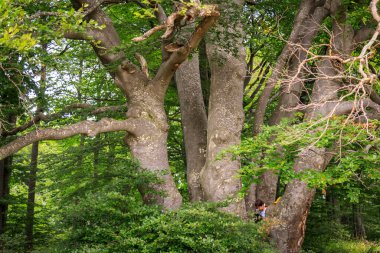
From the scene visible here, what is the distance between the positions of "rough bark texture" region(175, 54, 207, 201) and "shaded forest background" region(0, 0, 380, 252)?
1.1 inches

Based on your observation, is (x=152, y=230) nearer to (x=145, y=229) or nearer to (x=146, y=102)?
(x=145, y=229)

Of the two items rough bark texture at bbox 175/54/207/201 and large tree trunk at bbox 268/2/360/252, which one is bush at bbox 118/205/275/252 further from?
rough bark texture at bbox 175/54/207/201

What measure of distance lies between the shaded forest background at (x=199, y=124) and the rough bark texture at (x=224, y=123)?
1.1 inches

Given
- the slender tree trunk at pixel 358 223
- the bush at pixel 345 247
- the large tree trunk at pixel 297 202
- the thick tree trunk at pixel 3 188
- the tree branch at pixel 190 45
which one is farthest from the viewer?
the slender tree trunk at pixel 358 223

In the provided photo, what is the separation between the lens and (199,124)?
12164 millimetres

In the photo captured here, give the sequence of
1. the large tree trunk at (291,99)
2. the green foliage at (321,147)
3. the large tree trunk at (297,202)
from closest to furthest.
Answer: the green foliage at (321,147), the large tree trunk at (297,202), the large tree trunk at (291,99)

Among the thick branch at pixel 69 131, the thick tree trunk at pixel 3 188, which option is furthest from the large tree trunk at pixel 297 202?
the thick tree trunk at pixel 3 188

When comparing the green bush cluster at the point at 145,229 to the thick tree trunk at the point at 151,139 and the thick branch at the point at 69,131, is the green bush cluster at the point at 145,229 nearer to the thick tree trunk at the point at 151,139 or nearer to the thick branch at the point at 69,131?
the thick tree trunk at the point at 151,139

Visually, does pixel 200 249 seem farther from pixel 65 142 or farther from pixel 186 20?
pixel 65 142

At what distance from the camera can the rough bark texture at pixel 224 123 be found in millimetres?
10648

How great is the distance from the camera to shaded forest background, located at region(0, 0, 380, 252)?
791cm

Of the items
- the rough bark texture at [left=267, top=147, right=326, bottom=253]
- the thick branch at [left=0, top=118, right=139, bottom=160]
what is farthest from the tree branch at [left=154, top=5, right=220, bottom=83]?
the rough bark texture at [left=267, top=147, right=326, bottom=253]

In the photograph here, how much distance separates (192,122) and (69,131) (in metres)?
3.55

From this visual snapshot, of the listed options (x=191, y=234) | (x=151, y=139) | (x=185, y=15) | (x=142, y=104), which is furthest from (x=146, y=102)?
(x=191, y=234)
